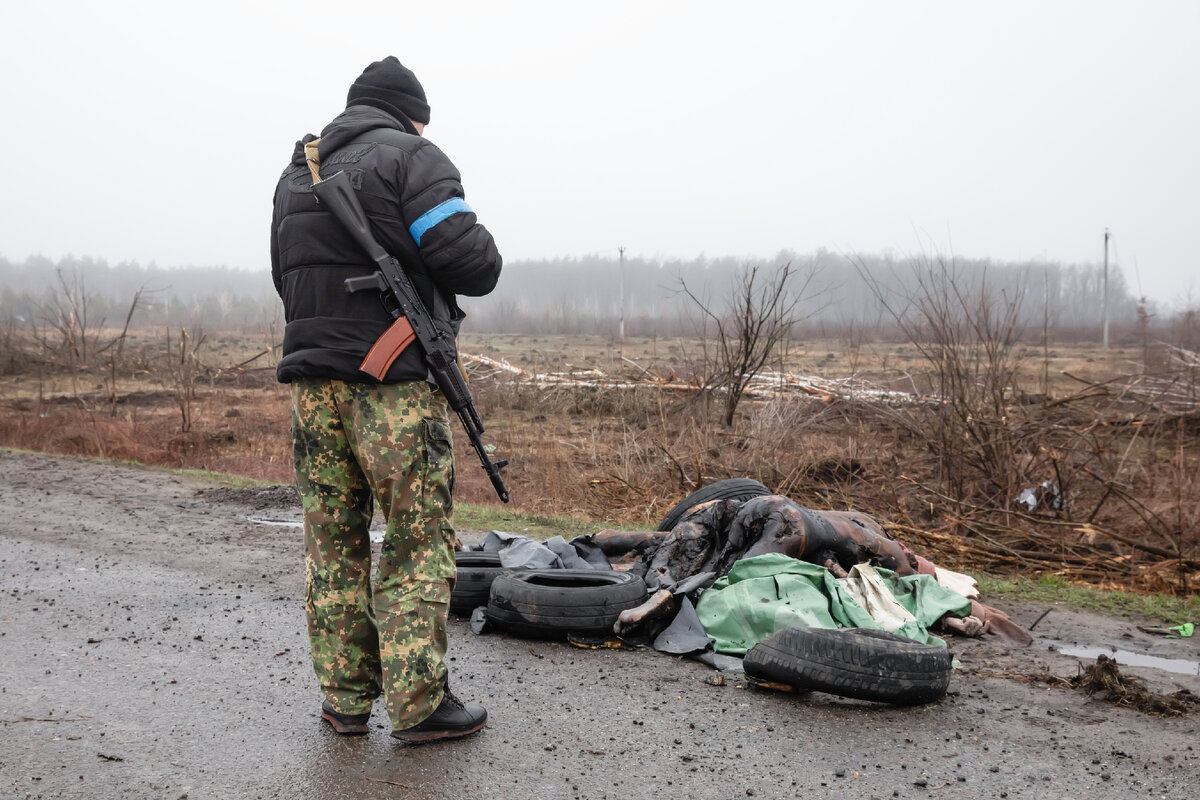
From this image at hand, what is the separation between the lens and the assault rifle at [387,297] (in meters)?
3.29

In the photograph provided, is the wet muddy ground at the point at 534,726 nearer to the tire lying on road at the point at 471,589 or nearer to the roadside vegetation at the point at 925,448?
the tire lying on road at the point at 471,589

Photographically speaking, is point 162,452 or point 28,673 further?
point 162,452

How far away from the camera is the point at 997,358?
9070 millimetres

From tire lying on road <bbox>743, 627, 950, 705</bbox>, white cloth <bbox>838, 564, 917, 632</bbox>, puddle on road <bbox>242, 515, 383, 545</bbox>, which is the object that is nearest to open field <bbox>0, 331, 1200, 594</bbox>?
white cloth <bbox>838, 564, 917, 632</bbox>

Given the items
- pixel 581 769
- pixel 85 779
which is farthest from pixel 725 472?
pixel 85 779

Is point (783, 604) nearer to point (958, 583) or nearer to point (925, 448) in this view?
point (958, 583)

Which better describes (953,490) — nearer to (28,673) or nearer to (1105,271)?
(28,673)

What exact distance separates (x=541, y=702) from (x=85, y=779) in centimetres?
172

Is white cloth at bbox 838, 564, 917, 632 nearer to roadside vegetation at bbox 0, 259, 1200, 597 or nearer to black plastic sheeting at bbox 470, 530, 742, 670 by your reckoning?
black plastic sheeting at bbox 470, 530, 742, 670

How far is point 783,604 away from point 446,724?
6.78ft

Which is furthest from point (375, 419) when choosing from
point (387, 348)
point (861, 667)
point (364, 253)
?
point (861, 667)

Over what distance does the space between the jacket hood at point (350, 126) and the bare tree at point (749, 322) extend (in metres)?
7.85

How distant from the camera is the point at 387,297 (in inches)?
132

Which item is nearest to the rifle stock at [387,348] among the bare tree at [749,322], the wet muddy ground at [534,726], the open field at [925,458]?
the wet muddy ground at [534,726]
